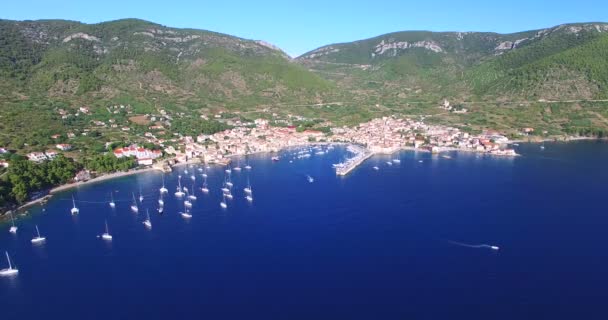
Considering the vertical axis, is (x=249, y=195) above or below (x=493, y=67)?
below

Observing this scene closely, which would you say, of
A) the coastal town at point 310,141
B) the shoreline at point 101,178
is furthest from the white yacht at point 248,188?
the shoreline at point 101,178

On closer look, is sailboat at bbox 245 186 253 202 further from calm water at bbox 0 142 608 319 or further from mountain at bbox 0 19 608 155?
mountain at bbox 0 19 608 155

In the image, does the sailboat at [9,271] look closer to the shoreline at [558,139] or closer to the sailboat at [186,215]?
the sailboat at [186,215]

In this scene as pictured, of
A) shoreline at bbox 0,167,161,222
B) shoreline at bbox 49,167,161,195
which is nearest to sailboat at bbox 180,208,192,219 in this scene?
shoreline at bbox 0,167,161,222

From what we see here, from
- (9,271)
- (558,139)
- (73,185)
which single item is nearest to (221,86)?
(73,185)

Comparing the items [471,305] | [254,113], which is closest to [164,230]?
[471,305]

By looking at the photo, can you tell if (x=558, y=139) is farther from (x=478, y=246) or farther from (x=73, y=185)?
(x=73, y=185)

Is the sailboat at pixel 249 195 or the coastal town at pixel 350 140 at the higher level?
the coastal town at pixel 350 140
